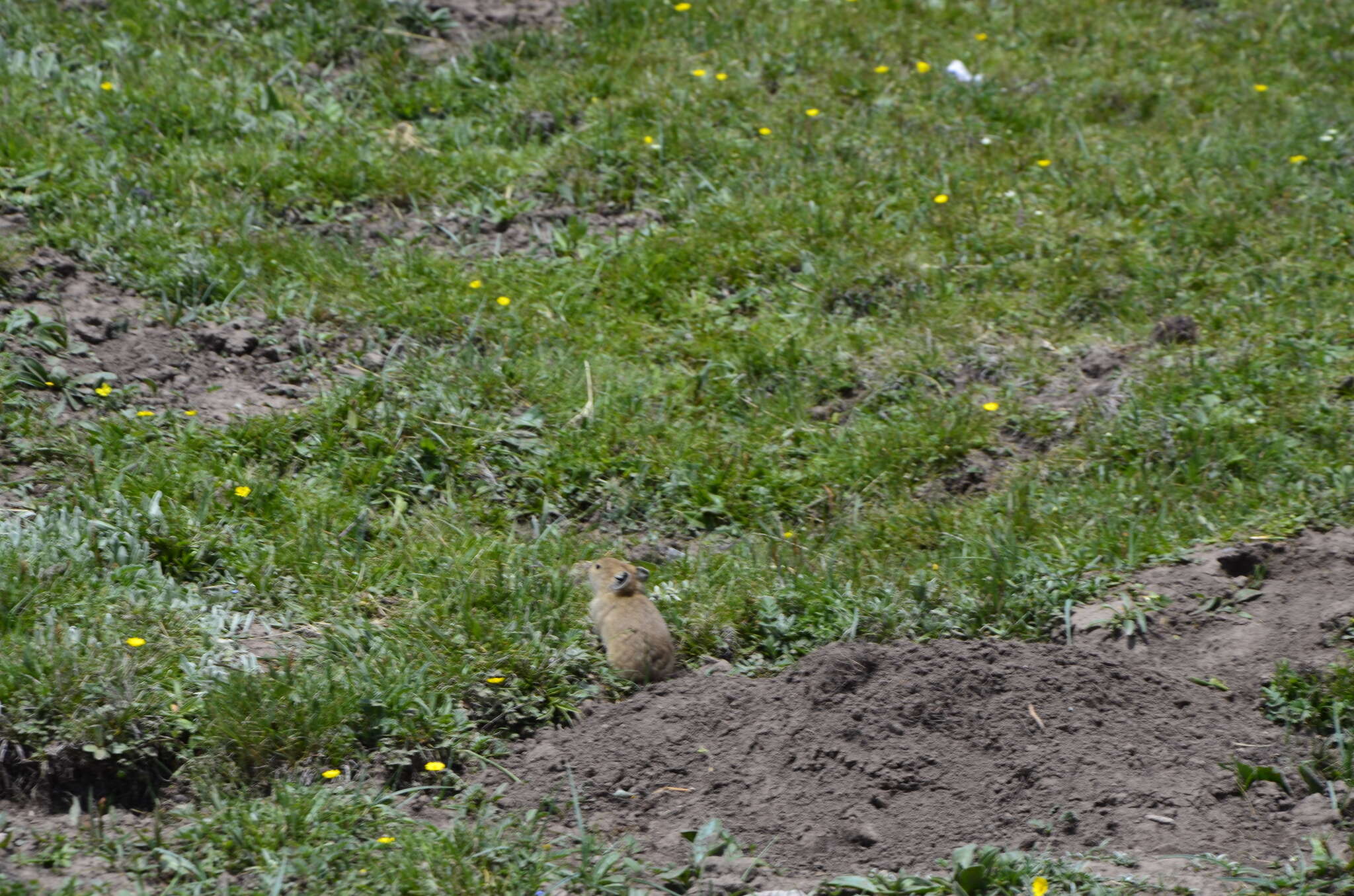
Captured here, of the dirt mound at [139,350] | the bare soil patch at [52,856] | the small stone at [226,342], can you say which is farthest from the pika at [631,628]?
the small stone at [226,342]

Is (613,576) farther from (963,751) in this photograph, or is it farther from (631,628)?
(963,751)

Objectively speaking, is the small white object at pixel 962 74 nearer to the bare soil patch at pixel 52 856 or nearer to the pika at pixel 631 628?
the pika at pixel 631 628

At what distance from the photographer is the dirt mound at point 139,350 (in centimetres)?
586

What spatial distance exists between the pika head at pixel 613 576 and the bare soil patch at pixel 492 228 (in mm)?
2762

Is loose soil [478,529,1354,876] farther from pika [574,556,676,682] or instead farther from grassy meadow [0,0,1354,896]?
grassy meadow [0,0,1354,896]

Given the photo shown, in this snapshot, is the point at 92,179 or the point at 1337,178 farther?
the point at 1337,178

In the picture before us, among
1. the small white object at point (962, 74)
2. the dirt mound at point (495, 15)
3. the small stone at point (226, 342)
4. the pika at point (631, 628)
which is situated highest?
the dirt mound at point (495, 15)

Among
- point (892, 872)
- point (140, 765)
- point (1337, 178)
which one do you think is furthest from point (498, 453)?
point (1337, 178)

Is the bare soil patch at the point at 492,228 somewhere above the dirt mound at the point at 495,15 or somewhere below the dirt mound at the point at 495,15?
below

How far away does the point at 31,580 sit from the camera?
450 cm

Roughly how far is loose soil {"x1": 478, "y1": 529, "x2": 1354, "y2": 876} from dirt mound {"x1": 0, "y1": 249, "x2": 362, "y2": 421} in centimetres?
257

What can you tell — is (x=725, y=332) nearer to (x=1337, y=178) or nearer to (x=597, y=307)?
(x=597, y=307)

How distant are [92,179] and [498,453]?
2908mm

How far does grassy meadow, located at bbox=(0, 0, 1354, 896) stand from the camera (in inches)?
165
